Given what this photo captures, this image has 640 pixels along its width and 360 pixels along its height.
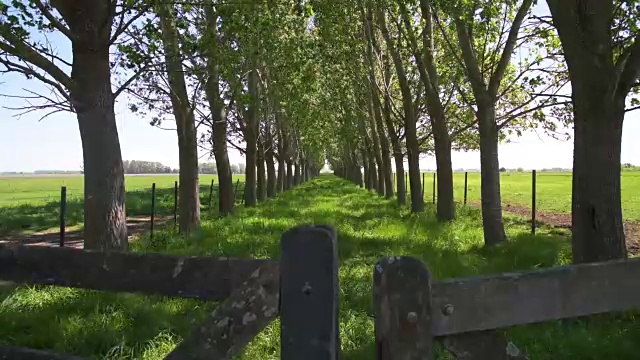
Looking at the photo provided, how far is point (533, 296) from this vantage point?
2.44m

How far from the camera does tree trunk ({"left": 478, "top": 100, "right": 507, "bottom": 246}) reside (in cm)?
1109

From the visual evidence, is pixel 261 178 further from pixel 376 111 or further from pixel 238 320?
pixel 238 320

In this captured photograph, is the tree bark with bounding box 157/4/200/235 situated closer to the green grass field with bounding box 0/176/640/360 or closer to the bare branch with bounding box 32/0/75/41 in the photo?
the green grass field with bounding box 0/176/640/360

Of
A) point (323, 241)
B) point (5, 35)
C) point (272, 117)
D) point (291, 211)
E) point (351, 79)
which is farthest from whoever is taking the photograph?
point (272, 117)

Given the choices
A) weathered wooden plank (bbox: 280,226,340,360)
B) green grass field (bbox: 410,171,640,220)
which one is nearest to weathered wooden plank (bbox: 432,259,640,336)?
weathered wooden plank (bbox: 280,226,340,360)

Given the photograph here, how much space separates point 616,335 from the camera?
5254 millimetres

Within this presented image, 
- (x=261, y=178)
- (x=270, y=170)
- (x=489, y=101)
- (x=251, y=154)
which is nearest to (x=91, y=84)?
(x=489, y=101)

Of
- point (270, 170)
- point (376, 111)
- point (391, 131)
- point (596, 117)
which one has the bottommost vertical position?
point (270, 170)

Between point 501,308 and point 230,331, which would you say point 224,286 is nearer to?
point 230,331

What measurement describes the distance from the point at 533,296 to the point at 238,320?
140cm

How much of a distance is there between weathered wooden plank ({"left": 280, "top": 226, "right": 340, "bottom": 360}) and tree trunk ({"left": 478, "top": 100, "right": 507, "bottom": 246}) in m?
9.54

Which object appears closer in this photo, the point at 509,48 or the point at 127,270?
the point at 127,270

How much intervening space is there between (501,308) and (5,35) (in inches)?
289

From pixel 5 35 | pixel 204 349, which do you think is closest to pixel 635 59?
pixel 204 349
